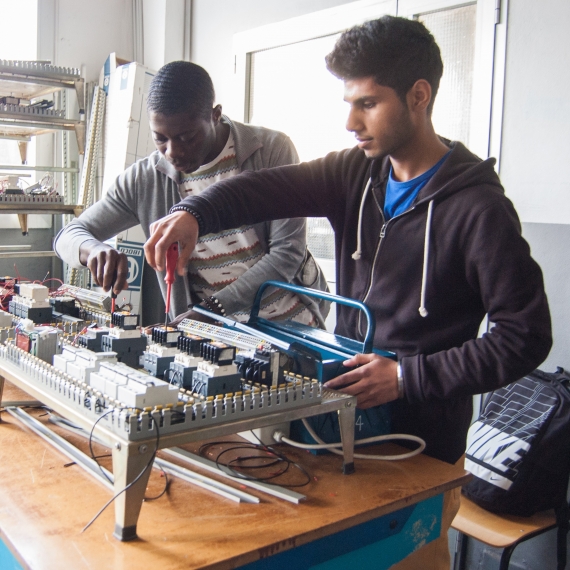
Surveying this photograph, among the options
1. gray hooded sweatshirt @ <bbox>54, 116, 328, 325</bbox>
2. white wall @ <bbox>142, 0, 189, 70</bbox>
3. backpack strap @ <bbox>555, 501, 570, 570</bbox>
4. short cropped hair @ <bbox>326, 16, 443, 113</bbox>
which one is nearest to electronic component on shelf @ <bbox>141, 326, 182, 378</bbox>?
gray hooded sweatshirt @ <bbox>54, 116, 328, 325</bbox>

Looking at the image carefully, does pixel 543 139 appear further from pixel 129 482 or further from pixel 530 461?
pixel 129 482

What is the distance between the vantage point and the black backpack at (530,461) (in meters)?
1.89

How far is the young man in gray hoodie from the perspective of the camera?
5.26 ft

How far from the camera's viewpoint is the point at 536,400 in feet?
6.54

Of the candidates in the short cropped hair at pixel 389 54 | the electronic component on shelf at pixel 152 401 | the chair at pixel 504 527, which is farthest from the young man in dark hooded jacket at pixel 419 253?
the chair at pixel 504 527

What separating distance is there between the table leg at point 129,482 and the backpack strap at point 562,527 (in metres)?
1.50

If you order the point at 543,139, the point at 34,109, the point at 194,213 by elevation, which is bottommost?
the point at 194,213

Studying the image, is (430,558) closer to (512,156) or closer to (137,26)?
(512,156)

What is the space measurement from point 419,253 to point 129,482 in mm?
706

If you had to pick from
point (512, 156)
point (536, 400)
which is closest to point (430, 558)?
point (536, 400)

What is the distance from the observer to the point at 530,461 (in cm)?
191

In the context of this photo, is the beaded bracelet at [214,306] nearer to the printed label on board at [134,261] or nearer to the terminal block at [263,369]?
the terminal block at [263,369]

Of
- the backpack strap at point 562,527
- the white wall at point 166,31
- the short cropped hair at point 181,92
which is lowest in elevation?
the backpack strap at point 562,527

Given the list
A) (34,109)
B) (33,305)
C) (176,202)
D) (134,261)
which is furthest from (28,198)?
(33,305)
